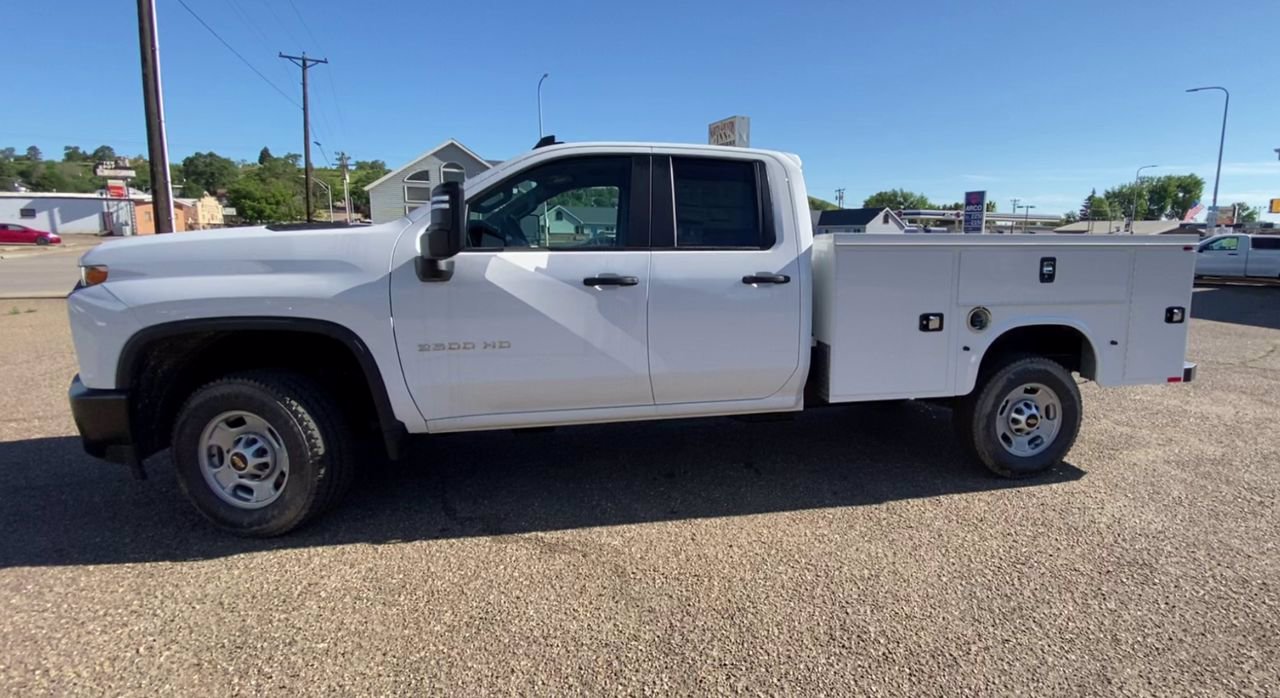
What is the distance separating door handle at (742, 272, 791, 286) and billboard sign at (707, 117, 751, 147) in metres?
4.90

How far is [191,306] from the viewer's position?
10.9ft

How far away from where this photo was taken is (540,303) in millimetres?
3555

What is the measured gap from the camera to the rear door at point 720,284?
374 cm

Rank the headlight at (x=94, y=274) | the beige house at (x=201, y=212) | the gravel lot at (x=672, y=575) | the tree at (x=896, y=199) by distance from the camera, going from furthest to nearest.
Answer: the tree at (x=896, y=199)
the beige house at (x=201, y=212)
the headlight at (x=94, y=274)
the gravel lot at (x=672, y=575)

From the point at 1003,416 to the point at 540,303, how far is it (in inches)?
119

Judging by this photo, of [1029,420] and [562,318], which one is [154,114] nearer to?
[562,318]

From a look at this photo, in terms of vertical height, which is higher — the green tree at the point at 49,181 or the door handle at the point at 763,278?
the green tree at the point at 49,181

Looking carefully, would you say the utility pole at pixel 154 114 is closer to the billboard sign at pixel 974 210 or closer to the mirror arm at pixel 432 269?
the mirror arm at pixel 432 269

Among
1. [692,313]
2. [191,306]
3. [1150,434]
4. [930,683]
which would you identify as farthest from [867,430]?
[191,306]

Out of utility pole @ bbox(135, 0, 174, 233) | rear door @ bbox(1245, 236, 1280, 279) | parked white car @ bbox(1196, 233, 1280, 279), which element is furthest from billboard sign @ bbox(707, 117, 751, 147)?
rear door @ bbox(1245, 236, 1280, 279)

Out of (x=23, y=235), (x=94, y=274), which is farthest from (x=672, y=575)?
(x=23, y=235)

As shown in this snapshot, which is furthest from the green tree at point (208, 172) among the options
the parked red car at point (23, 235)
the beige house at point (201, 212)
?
the parked red car at point (23, 235)

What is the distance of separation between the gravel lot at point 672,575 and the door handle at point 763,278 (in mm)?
1326

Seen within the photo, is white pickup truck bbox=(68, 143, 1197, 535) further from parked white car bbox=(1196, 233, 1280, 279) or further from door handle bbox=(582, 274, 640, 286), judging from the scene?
parked white car bbox=(1196, 233, 1280, 279)
